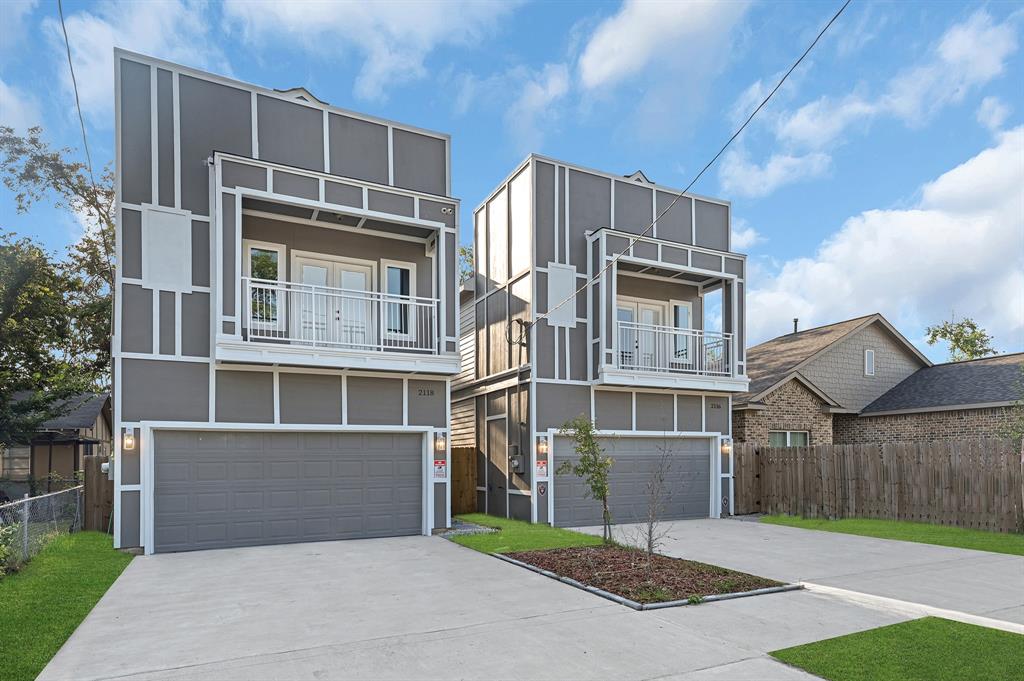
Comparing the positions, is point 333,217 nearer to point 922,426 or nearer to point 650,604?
point 650,604

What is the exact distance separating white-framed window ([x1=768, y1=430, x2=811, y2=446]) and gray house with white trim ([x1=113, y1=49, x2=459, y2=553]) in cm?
1092

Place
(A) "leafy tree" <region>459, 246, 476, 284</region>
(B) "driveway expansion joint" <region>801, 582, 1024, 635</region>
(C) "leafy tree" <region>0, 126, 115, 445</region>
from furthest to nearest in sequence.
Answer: (A) "leafy tree" <region>459, 246, 476, 284</region> < (C) "leafy tree" <region>0, 126, 115, 445</region> < (B) "driveway expansion joint" <region>801, 582, 1024, 635</region>

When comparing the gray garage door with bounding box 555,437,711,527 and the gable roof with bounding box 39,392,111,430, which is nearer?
the gray garage door with bounding box 555,437,711,527

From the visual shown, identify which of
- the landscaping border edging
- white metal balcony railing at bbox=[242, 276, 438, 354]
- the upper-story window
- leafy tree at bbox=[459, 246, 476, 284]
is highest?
leafy tree at bbox=[459, 246, 476, 284]

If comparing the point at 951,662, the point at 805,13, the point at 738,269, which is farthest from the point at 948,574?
the point at 738,269

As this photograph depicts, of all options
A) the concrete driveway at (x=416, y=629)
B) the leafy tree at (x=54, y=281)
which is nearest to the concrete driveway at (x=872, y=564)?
the concrete driveway at (x=416, y=629)

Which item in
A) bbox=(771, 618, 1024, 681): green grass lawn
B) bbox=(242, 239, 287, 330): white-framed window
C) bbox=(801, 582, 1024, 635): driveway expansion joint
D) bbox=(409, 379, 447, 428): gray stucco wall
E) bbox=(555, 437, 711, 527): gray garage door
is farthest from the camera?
bbox=(555, 437, 711, 527): gray garage door

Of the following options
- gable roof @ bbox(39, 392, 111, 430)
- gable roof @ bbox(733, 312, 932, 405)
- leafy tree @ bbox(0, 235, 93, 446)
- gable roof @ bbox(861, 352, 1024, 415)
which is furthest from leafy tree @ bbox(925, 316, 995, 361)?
leafy tree @ bbox(0, 235, 93, 446)

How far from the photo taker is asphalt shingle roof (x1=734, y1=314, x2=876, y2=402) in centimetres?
1967

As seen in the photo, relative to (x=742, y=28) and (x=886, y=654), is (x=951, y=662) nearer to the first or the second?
(x=886, y=654)

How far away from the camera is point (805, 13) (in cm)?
816

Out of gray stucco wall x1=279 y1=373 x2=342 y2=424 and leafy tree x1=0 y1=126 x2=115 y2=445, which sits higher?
leafy tree x1=0 y1=126 x2=115 y2=445

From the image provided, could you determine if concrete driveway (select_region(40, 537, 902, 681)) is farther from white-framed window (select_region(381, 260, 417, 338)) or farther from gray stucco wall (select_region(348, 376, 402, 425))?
white-framed window (select_region(381, 260, 417, 338))

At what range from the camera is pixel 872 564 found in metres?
9.12
